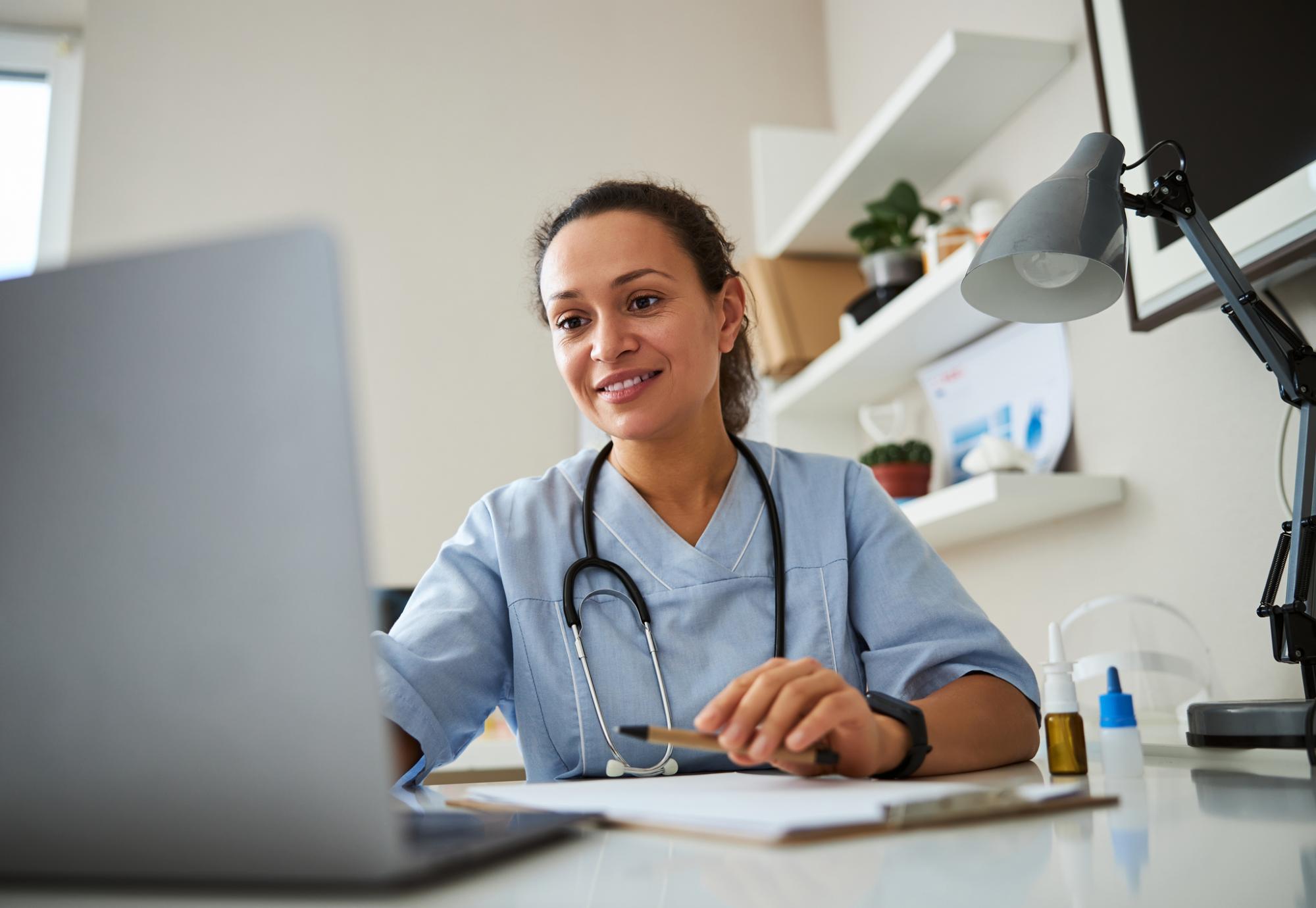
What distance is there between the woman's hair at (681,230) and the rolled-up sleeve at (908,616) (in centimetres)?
33

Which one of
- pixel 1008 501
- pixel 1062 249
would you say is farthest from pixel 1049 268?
pixel 1008 501

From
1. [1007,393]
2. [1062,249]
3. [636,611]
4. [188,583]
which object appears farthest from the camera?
[1007,393]

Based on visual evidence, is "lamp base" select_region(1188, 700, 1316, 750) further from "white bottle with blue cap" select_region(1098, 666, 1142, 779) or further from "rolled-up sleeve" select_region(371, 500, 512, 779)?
"rolled-up sleeve" select_region(371, 500, 512, 779)

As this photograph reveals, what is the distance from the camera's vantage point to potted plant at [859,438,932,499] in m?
2.04

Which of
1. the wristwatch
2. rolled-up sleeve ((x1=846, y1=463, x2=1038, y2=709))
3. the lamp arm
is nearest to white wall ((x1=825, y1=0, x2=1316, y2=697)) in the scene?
the lamp arm

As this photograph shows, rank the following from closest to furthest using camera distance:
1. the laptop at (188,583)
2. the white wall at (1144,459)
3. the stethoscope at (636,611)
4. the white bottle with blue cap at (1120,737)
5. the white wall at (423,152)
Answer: the laptop at (188,583)
the white bottle with blue cap at (1120,737)
the stethoscope at (636,611)
the white wall at (1144,459)
the white wall at (423,152)

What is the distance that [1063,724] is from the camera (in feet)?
2.81

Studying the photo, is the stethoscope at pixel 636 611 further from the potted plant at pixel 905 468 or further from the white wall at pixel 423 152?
the white wall at pixel 423 152

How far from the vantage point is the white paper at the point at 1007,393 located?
1.79 metres

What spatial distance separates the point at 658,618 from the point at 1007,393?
1.07 m

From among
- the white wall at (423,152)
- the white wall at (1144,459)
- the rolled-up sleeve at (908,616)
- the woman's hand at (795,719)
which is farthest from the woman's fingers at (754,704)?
the white wall at (423,152)

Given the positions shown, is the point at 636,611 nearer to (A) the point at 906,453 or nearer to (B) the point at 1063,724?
(B) the point at 1063,724

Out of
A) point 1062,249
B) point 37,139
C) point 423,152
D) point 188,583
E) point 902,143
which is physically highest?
point 37,139

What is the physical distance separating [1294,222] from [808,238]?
1378 mm
